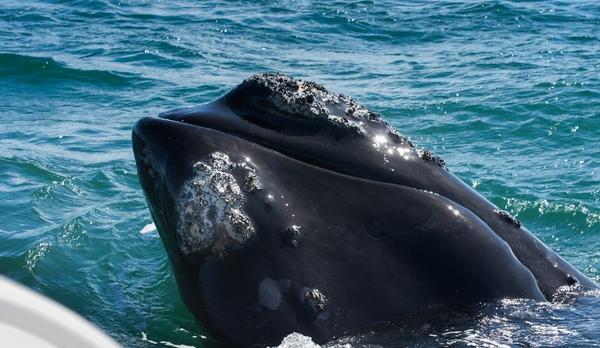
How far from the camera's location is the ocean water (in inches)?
283

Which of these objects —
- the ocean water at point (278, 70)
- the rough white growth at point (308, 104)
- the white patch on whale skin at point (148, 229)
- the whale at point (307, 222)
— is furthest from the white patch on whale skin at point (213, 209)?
the white patch on whale skin at point (148, 229)

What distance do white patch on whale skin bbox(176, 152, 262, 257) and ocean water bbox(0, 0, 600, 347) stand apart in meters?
0.60

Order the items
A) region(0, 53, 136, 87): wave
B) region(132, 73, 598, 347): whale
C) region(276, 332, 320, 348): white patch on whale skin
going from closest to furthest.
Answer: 1. region(276, 332, 320, 348): white patch on whale skin
2. region(132, 73, 598, 347): whale
3. region(0, 53, 136, 87): wave

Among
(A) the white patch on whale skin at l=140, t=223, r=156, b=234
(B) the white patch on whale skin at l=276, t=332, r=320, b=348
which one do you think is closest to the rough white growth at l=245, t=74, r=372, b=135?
(B) the white patch on whale skin at l=276, t=332, r=320, b=348

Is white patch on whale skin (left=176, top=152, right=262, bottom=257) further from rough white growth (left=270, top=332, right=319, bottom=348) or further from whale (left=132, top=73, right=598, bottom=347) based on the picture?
rough white growth (left=270, top=332, right=319, bottom=348)

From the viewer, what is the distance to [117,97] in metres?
17.0

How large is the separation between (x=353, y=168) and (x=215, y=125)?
32.5 inches

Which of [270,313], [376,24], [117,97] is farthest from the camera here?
[376,24]

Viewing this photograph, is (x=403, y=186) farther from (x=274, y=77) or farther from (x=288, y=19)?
(x=288, y=19)

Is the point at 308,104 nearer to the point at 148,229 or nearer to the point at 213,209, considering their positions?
the point at 213,209

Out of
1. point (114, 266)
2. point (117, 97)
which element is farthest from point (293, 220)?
point (117, 97)

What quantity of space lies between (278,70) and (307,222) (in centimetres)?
1408

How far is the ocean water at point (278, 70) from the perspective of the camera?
7199mm

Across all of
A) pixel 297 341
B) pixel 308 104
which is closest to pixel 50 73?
pixel 308 104
